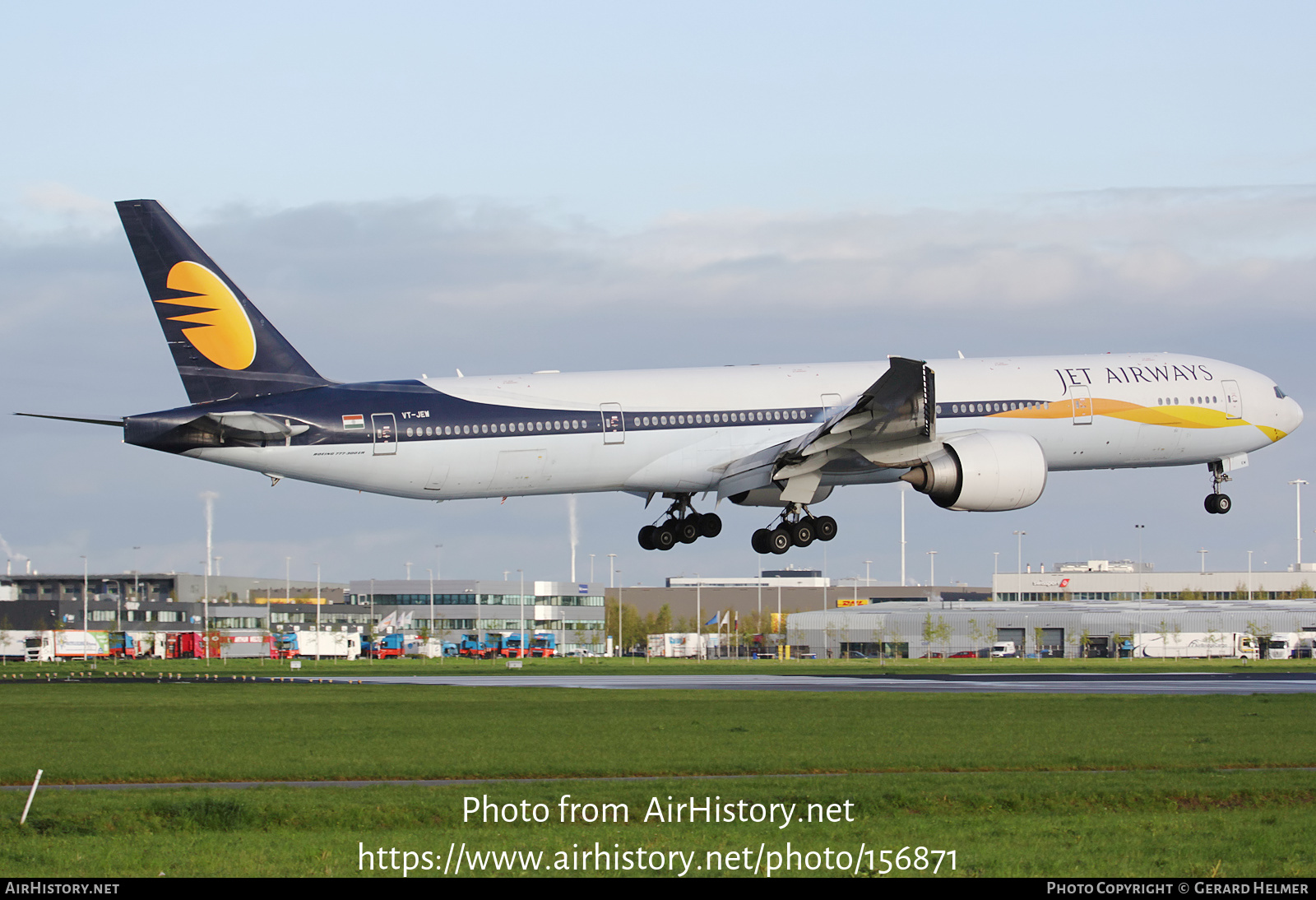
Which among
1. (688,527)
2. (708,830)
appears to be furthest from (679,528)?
(708,830)

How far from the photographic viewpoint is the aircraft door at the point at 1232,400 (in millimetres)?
45312

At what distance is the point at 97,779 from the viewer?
33000mm

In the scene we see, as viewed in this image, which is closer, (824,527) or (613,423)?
(613,423)

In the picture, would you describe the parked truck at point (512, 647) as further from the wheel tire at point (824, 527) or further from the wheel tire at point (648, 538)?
the wheel tire at point (824, 527)

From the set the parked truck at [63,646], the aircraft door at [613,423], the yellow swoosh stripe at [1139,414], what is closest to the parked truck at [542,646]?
the parked truck at [63,646]

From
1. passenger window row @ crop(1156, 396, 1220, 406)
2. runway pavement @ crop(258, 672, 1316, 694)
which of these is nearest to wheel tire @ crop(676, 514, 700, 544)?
passenger window row @ crop(1156, 396, 1220, 406)

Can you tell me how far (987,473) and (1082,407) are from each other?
15.3 ft

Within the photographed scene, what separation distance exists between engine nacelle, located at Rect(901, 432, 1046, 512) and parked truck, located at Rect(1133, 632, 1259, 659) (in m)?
99.1

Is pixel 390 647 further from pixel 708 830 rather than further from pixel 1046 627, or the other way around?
pixel 708 830

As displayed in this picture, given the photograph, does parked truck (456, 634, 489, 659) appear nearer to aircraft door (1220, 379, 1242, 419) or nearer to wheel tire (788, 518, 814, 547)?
wheel tire (788, 518, 814, 547)

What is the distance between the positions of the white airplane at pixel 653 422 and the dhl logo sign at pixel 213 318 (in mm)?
44

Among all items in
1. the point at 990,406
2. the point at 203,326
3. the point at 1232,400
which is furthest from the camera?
the point at 1232,400

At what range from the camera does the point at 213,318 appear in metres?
40.1

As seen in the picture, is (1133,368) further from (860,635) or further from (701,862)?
(860,635)
